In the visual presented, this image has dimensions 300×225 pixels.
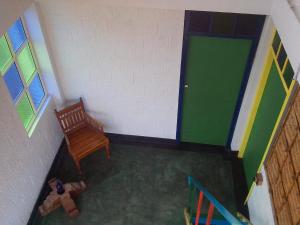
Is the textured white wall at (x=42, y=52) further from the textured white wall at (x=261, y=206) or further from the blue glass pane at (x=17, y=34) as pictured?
the textured white wall at (x=261, y=206)

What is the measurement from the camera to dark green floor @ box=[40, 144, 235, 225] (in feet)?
13.9

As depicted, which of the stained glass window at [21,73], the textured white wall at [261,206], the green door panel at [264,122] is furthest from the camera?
the stained glass window at [21,73]

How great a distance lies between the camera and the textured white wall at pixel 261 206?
10.9 ft

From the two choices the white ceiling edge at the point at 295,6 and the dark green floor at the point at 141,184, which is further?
the dark green floor at the point at 141,184

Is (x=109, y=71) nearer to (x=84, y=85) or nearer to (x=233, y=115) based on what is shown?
(x=84, y=85)

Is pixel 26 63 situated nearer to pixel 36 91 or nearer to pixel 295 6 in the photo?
pixel 36 91

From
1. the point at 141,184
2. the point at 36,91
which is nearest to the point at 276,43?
the point at 141,184

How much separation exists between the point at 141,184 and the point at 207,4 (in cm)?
258

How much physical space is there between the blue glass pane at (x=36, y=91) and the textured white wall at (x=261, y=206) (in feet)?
9.81

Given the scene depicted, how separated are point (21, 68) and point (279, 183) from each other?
10.3ft

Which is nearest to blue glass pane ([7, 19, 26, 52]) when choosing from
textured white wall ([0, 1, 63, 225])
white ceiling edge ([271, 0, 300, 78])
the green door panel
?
textured white wall ([0, 1, 63, 225])

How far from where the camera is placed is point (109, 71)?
434 cm

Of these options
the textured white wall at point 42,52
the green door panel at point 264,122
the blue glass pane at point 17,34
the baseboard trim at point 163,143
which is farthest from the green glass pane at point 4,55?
the green door panel at point 264,122

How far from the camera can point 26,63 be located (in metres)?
4.04
